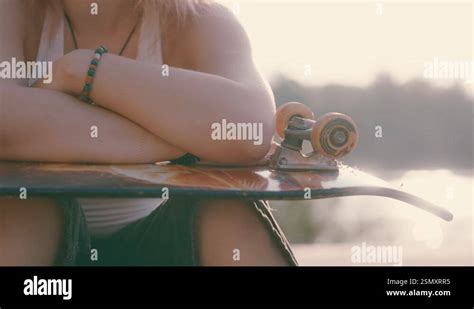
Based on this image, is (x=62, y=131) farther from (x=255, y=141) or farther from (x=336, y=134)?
(x=336, y=134)

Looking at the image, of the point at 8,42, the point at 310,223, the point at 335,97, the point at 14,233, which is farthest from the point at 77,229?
the point at 310,223

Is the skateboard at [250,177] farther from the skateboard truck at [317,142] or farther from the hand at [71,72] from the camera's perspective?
the hand at [71,72]

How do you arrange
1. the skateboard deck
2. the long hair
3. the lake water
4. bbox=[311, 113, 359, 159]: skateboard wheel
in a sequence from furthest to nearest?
the lake water < the long hair < bbox=[311, 113, 359, 159]: skateboard wheel < the skateboard deck

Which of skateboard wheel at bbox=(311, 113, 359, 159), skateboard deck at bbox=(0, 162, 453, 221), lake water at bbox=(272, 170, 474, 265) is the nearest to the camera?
skateboard deck at bbox=(0, 162, 453, 221)

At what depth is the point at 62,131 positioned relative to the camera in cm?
142

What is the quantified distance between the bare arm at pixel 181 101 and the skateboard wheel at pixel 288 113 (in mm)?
171

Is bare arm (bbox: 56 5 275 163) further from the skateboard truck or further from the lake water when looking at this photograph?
the lake water

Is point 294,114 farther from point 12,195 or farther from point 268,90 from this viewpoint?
point 12,195

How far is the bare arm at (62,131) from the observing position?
1418 millimetres

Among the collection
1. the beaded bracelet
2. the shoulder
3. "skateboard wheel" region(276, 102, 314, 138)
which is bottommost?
"skateboard wheel" region(276, 102, 314, 138)

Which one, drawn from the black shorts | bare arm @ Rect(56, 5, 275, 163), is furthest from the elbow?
the black shorts

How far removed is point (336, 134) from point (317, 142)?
4cm

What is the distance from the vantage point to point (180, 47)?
5.31 feet

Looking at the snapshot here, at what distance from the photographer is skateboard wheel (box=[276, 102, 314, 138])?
65.7 inches
